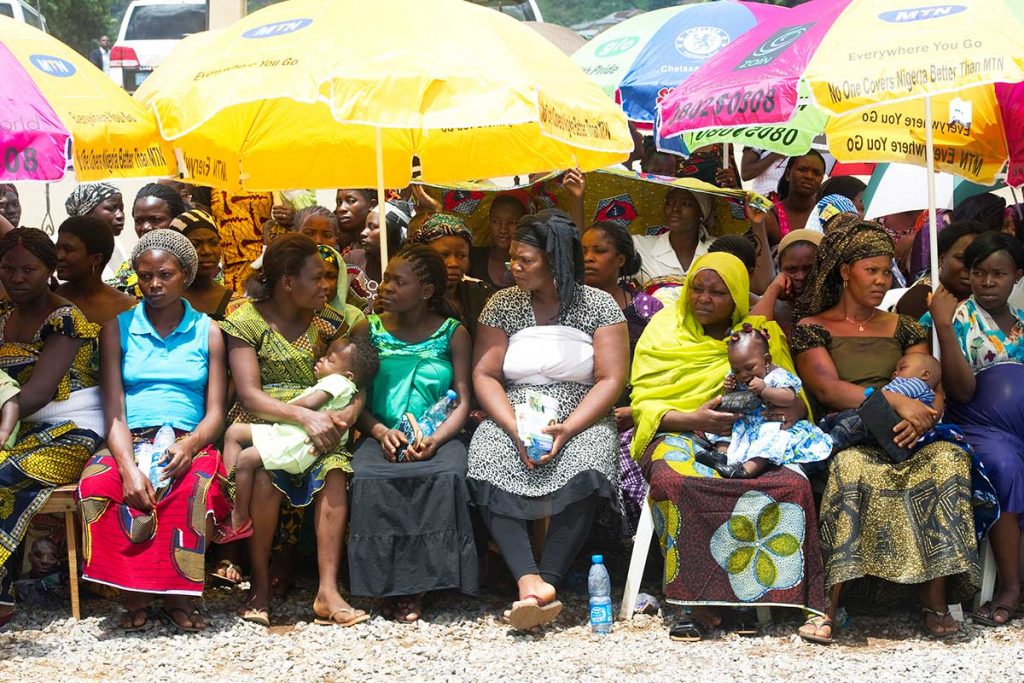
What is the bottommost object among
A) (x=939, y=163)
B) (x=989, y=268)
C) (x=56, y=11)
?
(x=989, y=268)

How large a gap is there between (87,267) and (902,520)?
159 inches

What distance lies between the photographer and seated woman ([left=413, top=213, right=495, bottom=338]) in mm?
7227

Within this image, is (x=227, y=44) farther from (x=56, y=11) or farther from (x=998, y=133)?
(x=56, y=11)

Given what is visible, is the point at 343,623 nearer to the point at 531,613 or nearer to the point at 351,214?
the point at 531,613

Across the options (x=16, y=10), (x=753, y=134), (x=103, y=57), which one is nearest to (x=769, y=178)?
(x=753, y=134)

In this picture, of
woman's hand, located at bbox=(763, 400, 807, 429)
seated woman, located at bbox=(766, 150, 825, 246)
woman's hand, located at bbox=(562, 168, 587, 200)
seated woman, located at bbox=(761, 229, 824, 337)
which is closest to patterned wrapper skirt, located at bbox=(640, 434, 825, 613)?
woman's hand, located at bbox=(763, 400, 807, 429)

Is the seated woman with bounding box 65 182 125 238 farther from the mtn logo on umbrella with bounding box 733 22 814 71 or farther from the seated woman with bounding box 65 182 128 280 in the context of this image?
the mtn logo on umbrella with bounding box 733 22 814 71

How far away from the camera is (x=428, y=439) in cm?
622

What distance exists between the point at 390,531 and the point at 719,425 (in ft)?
5.03

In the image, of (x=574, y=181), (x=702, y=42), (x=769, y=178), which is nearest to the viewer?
(x=574, y=181)

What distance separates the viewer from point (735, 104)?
6988mm

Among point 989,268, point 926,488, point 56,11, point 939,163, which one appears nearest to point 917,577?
point 926,488

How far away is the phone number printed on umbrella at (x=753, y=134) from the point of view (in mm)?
7523

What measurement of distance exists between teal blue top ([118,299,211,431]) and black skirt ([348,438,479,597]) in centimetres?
84
